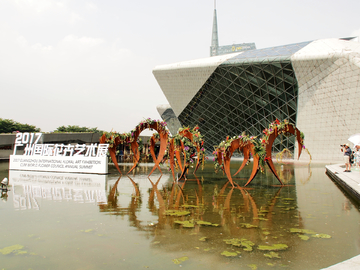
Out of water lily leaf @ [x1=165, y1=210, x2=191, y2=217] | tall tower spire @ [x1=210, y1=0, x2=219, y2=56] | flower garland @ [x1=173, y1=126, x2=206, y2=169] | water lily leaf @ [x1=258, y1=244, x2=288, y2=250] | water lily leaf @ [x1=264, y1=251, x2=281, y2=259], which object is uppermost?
tall tower spire @ [x1=210, y1=0, x2=219, y2=56]

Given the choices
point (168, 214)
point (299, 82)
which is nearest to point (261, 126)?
point (299, 82)

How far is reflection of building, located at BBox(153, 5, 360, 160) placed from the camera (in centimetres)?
2416

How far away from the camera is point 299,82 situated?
2683 centimetres

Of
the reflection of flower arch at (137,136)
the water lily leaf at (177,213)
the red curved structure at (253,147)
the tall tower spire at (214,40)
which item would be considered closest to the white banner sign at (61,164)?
the reflection of flower arch at (137,136)

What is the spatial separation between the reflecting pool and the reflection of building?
760 inches

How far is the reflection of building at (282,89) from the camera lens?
24.2 metres

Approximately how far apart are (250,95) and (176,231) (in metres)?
28.7

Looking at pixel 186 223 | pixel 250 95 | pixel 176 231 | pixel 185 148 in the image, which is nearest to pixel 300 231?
pixel 186 223

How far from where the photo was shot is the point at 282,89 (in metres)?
28.6

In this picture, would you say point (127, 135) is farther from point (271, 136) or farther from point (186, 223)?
point (186, 223)

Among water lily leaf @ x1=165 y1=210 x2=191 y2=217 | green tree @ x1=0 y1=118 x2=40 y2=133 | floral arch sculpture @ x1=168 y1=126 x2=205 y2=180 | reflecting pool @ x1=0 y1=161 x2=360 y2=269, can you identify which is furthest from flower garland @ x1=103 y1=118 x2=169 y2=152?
green tree @ x1=0 y1=118 x2=40 y2=133

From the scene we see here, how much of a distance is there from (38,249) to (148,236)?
5.33 feet

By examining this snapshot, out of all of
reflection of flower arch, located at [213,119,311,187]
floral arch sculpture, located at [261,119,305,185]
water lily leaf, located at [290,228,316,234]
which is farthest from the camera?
floral arch sculpture, located at [261,119,305,185]

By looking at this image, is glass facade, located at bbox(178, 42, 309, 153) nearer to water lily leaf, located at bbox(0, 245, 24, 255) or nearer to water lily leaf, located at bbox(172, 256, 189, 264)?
water lily leaf, located at bbox(172, 256, 189, 264)
